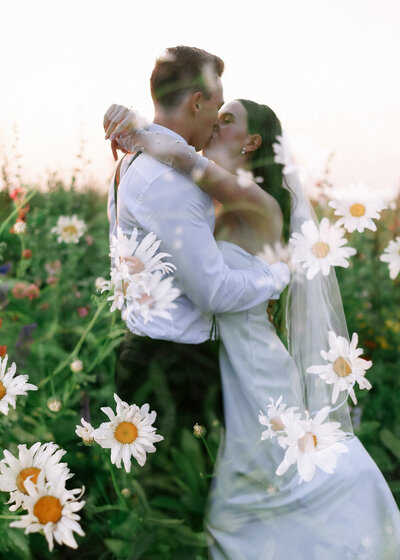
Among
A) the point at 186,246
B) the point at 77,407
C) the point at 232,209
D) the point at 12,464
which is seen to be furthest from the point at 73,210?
the point at 12,464

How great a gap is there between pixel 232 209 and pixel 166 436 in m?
0.60

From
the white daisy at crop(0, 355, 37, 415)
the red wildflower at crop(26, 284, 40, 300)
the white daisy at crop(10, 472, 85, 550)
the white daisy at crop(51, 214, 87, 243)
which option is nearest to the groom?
the white daisy at crop(0, 355, 37, 415)

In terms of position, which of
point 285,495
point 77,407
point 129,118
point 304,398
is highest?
point 129,118

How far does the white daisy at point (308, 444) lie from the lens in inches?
46.8

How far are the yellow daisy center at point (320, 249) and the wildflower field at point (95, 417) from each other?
139 millimetres

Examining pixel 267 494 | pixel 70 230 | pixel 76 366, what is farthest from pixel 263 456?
pixel 70 230

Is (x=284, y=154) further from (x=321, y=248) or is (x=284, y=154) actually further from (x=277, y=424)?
(x=277, y=424)

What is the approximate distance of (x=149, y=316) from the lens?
1308 mm

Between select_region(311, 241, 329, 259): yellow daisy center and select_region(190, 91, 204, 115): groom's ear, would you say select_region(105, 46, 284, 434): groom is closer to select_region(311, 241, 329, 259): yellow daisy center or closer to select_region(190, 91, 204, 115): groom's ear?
select_region(190, 91, 204, 115): groom's ear

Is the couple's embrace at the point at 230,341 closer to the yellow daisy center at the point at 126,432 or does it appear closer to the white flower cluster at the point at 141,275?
the white flower cluster at the point at 141,275

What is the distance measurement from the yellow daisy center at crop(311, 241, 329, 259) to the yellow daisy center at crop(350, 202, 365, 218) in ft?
0.31

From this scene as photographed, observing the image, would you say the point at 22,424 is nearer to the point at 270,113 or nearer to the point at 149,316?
the point at 149,316

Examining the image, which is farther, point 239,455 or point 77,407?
point 77,407

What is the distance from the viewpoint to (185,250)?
127 centimetres
